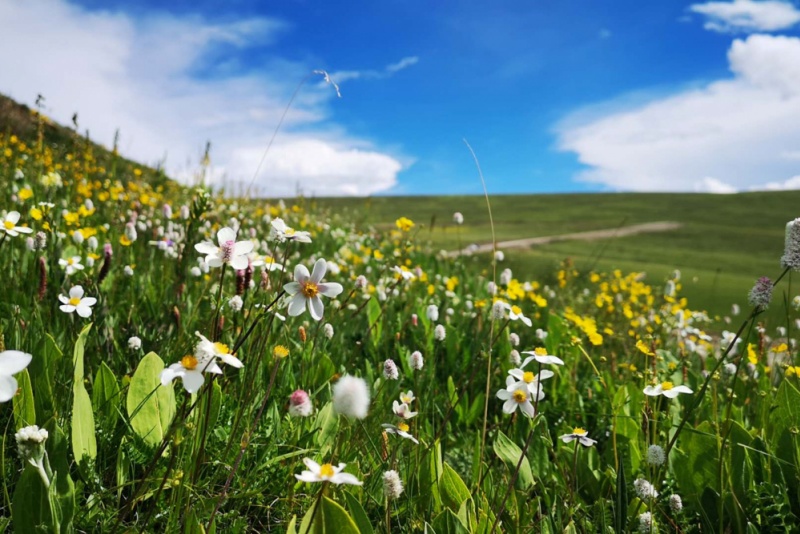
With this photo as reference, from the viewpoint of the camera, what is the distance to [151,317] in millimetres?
3029

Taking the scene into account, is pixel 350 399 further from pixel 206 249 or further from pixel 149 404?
pixel 149 404

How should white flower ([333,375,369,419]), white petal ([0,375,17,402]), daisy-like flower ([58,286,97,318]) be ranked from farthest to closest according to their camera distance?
daisy-like flower ([58,286,97,318])
white flower ([333,375,369,419])
white petal ([0,375,17,402])

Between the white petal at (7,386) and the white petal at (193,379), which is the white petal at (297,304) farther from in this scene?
the white petal at (7,386)

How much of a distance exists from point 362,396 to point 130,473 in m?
1.20

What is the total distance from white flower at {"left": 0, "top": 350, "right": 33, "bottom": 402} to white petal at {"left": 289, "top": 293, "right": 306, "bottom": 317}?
0.59 metres

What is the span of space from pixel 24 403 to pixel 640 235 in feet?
122

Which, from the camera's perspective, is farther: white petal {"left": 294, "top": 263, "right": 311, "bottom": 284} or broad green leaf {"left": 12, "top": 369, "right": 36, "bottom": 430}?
broad green leaf {"left": 12, "top": 369, "right": 36, "bottom": 430}

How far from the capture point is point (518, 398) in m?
1.77

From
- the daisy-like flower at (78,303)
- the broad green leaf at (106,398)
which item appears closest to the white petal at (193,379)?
the broad green leaf at (106,398)

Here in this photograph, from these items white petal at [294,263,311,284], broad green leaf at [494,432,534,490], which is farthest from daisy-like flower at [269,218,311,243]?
broad green leaf at [494,432,534,490]

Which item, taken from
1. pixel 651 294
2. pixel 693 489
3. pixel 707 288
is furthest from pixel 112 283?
pixel 707 288

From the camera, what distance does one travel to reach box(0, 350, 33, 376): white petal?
87cm

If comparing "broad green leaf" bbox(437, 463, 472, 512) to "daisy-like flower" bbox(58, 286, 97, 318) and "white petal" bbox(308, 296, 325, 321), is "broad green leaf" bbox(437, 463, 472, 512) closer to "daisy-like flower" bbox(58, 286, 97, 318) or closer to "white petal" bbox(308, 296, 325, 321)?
"white petal" bbox(308, 296, 325, 321)

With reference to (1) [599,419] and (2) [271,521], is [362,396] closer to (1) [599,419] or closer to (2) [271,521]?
(2) [271,521]
